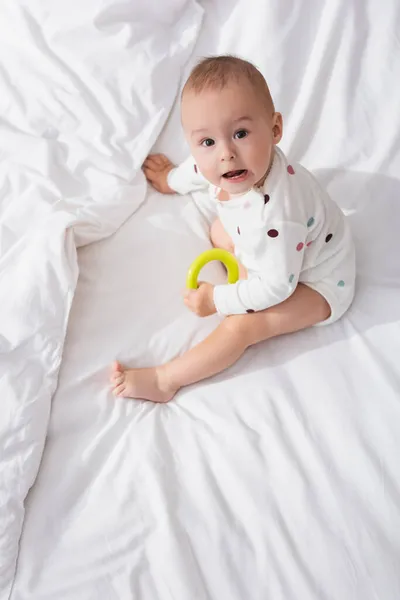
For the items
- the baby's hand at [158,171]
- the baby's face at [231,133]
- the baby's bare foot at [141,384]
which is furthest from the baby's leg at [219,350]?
the baby's hand at [158,171]

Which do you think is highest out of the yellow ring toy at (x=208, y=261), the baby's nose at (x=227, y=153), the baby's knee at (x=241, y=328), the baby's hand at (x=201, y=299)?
the baby's nose at (x=227, y=153)

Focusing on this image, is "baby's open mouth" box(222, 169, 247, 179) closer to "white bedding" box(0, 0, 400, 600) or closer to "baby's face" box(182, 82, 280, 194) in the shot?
"baby's face" box(182, 82, 280, 194)

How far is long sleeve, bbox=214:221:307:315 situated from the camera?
Answer: 90 centimetres

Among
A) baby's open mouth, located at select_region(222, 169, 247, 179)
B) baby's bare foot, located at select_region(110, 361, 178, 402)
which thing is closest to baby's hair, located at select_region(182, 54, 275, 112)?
baby's open mouth, located at select_region(222, 169, 247, 179)

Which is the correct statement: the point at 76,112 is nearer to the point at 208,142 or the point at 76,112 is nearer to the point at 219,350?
the point at 208,142

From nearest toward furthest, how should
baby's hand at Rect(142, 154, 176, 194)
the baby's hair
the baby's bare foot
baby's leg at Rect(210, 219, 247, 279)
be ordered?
the baby's hair, the baby's bare foot, baby's leg at Rect(210, 219, 247, 279), baby's hand at Rect(142, 154, 176, 194)

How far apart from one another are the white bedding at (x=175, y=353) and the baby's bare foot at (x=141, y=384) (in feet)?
0.06

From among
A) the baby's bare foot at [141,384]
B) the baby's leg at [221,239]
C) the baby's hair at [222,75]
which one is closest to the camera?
the baby's hair at [222,75]

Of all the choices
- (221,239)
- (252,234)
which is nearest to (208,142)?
(252,234)

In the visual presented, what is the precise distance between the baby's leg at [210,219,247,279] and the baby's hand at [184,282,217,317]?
0.31 feet

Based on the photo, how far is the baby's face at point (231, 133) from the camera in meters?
0.81

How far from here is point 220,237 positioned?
1105 millimetres

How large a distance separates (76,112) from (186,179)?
247 millimetres

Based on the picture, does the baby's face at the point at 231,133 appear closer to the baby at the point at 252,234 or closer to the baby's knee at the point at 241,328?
the baby at the point at 252,234
